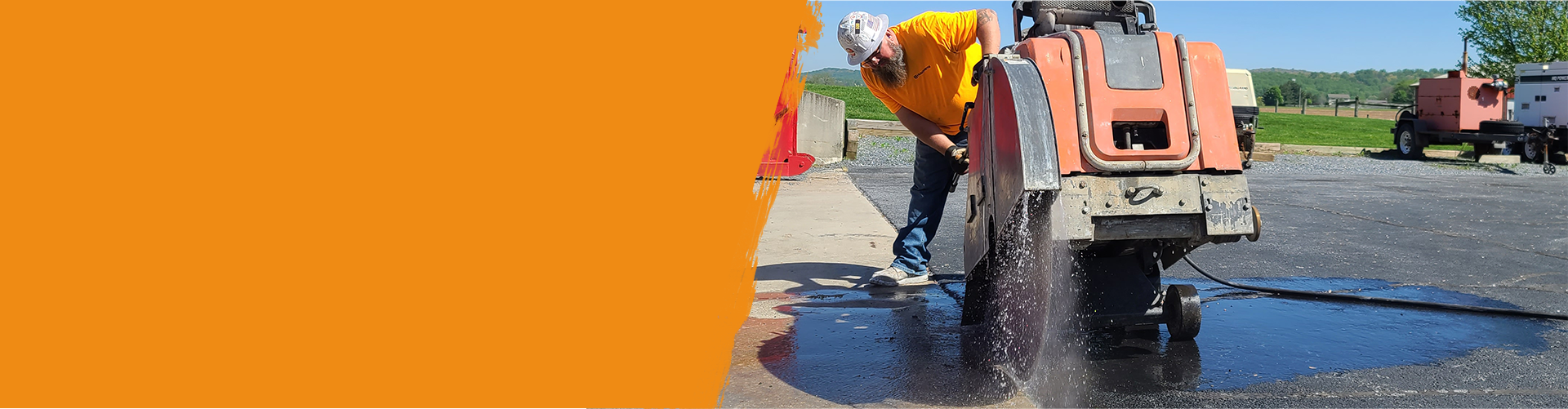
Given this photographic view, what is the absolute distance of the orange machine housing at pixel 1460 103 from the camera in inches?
719

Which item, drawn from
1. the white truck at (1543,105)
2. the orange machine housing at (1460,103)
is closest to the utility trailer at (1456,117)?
the orange machine housing at (1460,103)

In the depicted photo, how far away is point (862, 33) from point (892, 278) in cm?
116

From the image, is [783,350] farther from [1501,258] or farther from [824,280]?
[1501,258]

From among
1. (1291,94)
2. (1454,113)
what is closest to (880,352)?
(1454,113)

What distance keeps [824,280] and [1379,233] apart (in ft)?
13.6

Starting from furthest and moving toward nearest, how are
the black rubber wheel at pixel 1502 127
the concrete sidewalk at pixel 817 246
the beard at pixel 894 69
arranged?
the black rubber wheel at pixel 1502 127 < the concrete sidewalk at pixel 817 246 < the beard at pixel 894 69

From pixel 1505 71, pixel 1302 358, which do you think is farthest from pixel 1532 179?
pixel 1505 71

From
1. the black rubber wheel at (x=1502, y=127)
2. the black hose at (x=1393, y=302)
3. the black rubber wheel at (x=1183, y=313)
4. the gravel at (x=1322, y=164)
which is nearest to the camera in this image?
the black rubber wheel at (x=1183, y=313)

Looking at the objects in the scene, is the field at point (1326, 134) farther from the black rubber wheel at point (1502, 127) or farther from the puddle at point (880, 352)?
the puddle at point (880, 352)

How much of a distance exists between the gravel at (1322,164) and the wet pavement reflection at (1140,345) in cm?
796

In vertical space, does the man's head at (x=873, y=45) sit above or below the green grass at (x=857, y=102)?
below

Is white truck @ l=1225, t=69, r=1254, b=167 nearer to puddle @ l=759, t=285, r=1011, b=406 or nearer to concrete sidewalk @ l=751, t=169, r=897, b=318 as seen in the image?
concrete sidewalk @ l=751, t=169, r=897, b=318

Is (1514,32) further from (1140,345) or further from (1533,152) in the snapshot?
(1140,345)

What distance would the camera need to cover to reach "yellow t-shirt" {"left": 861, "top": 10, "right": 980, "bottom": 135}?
422cm
